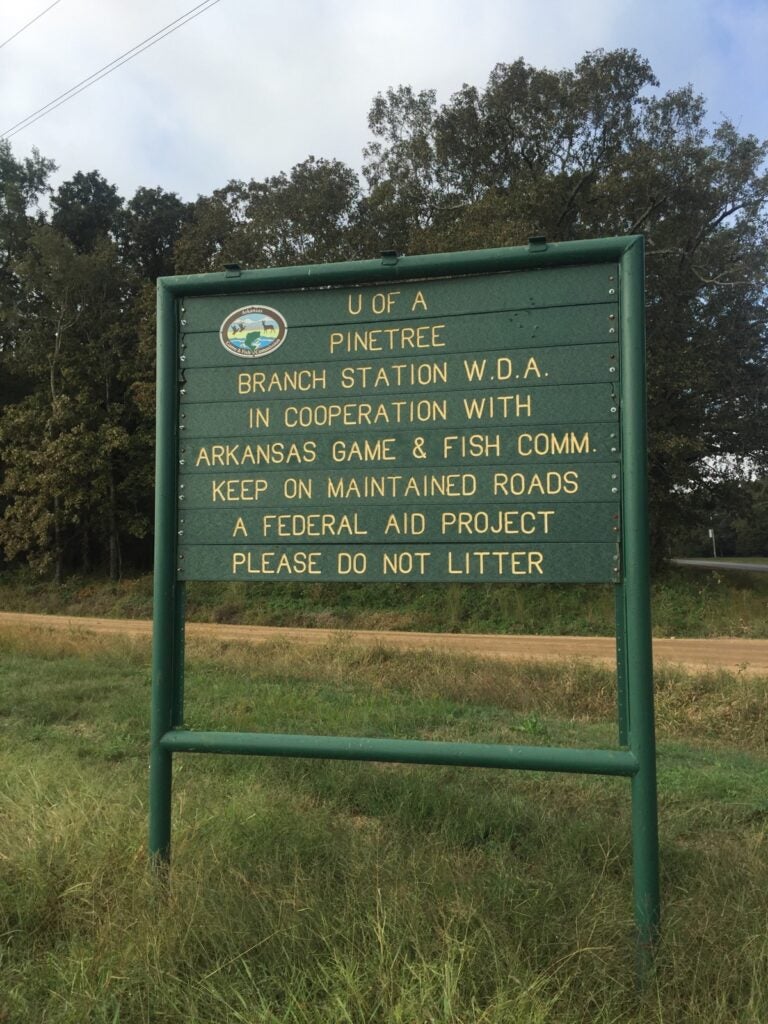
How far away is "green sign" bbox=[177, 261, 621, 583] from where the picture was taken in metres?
3.12

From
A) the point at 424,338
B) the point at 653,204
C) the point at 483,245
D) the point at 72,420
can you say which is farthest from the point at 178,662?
the point at 72,420

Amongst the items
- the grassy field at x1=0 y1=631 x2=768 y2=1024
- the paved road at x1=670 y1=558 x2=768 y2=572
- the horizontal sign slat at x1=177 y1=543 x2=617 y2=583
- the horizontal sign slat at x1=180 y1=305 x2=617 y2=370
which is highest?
the horizontal sign slat at x1=180 y1=305 x2=617 y2=370

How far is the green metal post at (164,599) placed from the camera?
3324 millimetres

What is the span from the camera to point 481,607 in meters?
21.0

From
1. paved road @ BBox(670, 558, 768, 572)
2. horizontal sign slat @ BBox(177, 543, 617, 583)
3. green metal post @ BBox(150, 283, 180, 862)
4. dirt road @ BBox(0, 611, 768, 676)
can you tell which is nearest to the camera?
horizontal sign slat @ BBox(177, 543, 617, 583)

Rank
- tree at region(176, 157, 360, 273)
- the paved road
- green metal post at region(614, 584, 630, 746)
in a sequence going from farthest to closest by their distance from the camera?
the paved road → tree at region(176, 157, 360, 273) → green metal post at region(614, 584, 630, 746)

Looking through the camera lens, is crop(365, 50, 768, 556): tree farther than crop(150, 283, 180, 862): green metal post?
Yes

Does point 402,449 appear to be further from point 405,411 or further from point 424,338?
point 424,338

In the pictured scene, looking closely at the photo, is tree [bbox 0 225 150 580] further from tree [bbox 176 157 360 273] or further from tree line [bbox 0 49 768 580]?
tree [bbox 176 157 360 273]

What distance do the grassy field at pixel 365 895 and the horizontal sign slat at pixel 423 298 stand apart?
217 cm

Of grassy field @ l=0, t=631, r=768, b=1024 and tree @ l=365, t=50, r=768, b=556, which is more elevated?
tree @ l=365, t=50, r=768, b=556

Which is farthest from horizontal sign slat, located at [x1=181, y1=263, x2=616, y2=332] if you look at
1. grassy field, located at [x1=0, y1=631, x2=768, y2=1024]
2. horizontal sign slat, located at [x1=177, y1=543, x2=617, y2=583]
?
grassy field, located at [x1=0, y1=631, x2=768, y2=1024]

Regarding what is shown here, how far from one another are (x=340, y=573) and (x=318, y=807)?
1611 millimetres

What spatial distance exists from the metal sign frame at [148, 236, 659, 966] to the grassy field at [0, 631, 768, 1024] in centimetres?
23
